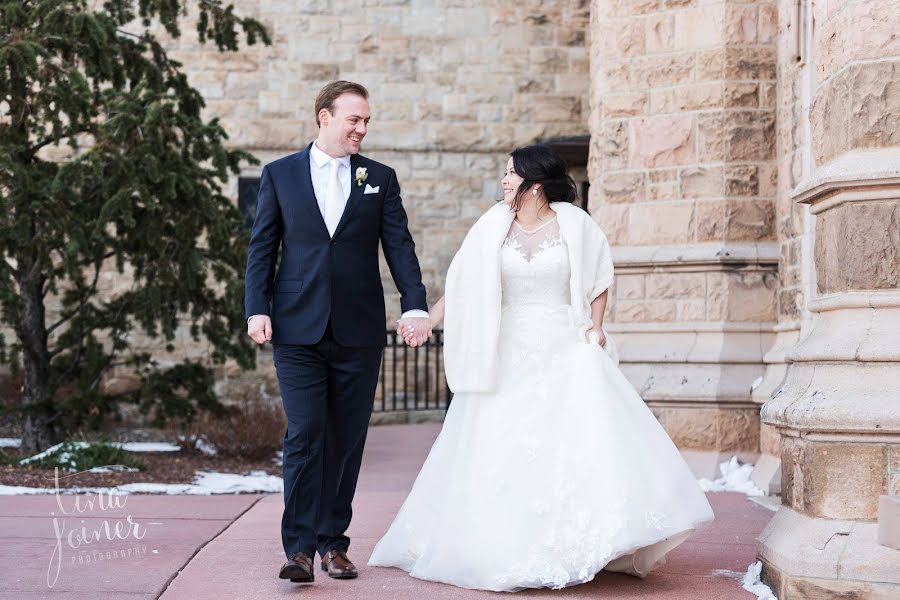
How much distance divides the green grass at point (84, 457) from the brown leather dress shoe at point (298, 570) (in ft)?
16.0

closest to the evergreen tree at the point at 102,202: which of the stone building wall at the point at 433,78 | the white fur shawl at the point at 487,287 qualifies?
the white fur shawl at the point at 487,287

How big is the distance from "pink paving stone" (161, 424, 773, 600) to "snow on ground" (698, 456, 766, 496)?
1.54 feet

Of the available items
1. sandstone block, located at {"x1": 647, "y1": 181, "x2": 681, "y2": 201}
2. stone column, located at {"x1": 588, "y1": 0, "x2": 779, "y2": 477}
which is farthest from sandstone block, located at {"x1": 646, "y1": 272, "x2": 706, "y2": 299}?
sandstone block, located at {"x1": 647, "y1": 181, "x2": 681, "y2": 201}

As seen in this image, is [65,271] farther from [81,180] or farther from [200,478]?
[200,478]

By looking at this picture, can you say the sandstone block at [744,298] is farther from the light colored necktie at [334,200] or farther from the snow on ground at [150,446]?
the snow on ground at [150,446]

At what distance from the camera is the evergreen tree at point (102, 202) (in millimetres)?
9203

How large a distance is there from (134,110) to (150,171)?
544 millimetres

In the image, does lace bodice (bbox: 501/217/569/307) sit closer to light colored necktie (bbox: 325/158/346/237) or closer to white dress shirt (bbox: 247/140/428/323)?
white dress shirt (bbox: 247/140/428/323)

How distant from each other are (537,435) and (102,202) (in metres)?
5.77

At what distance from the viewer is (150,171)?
30.1ft

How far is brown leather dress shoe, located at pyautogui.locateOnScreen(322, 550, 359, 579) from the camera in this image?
16.5ft

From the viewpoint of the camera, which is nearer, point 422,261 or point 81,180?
point 81,180

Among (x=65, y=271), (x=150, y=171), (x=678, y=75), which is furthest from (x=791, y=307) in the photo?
(x=65, y=271)

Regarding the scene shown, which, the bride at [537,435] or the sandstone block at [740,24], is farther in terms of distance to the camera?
the sandstone block at [740,24]
